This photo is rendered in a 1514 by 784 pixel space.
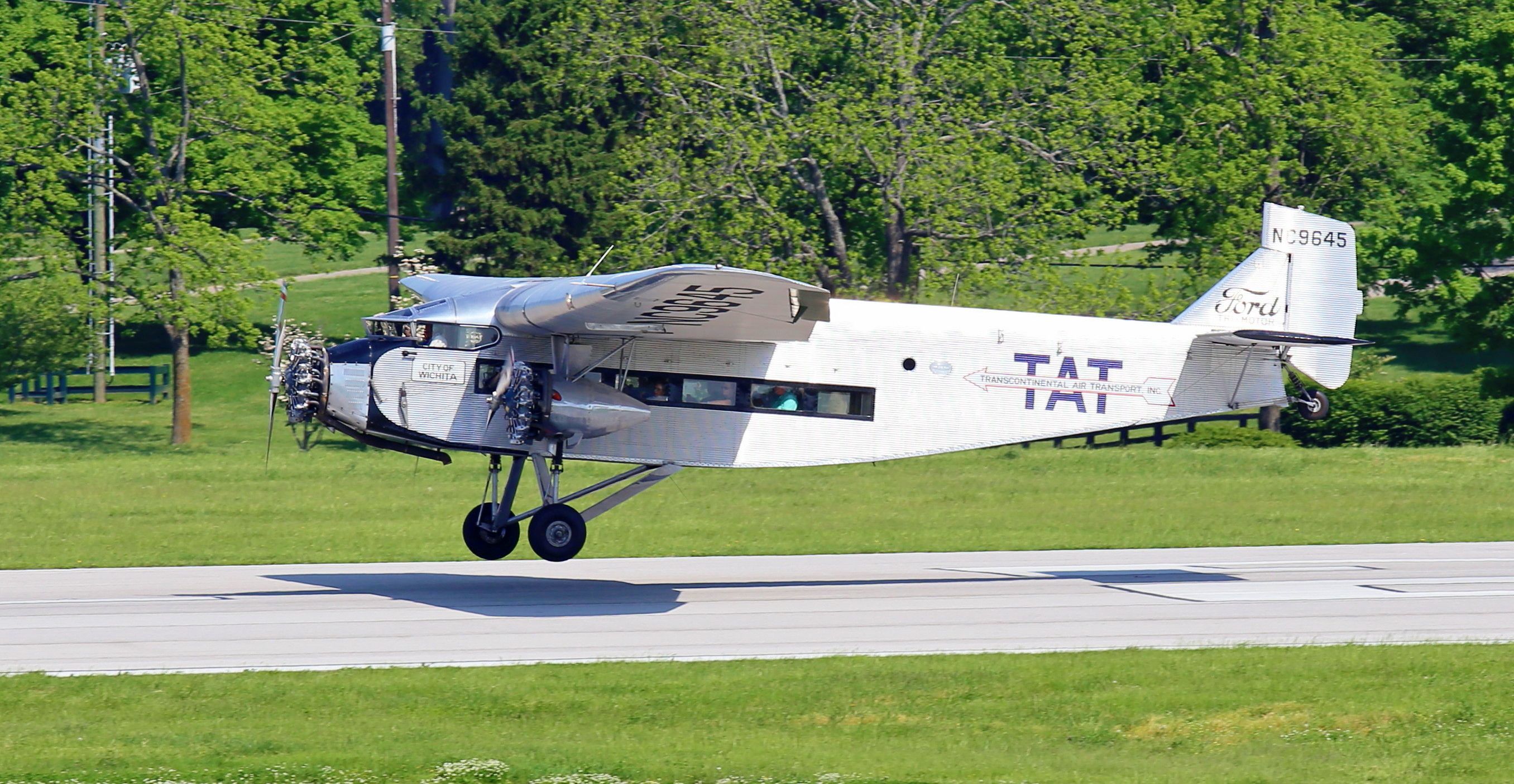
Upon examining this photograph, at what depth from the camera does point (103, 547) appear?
73.3 feet

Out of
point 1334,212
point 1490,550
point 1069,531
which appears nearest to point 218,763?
point 1069,531

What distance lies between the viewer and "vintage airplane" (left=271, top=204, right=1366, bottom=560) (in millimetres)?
17625

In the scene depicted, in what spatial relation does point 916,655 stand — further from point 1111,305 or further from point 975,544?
point 1111,305

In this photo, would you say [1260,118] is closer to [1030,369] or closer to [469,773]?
[1030,369]

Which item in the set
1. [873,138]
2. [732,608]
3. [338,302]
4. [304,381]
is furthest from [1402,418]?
[338,302]

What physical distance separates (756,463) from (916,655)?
13.8ft

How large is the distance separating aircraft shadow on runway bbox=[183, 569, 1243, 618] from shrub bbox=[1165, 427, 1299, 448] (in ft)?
54.7

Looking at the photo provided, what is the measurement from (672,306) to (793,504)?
11.6m

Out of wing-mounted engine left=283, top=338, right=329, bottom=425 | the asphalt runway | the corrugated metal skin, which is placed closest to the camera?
the asphalt runway

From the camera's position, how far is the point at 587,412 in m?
17.8

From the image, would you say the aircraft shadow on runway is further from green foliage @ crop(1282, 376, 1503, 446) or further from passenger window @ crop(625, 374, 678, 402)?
green foliage @ crop(1282, 376, 1503, 446)

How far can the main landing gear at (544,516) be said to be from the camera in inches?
719

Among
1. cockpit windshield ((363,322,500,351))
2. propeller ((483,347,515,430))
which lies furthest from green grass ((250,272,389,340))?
propeller ((483,347,515,430))

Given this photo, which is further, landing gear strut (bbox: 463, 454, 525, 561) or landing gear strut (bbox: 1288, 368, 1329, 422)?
landing gear strut (bbox: 1288, 368, 1329, 422)
